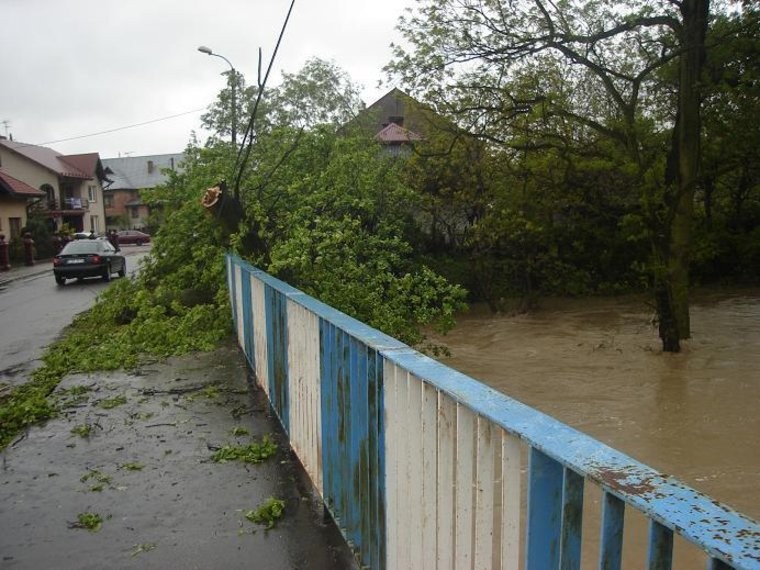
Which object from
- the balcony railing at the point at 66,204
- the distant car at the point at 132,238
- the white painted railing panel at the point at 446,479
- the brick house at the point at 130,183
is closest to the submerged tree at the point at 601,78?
the white painted railing panel at the point at 446,479

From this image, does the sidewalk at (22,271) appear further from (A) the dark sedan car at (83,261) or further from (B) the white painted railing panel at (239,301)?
(B) the white painted railing panel at (239,301)

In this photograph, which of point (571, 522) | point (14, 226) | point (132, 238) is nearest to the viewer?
point (571, 522)

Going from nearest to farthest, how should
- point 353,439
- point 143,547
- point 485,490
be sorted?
point 485,490, point 353,439, point 143,547

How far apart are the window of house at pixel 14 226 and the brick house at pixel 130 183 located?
36.8 m

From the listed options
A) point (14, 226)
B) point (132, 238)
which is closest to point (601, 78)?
point (14, 226)

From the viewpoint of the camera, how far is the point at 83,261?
21.8m

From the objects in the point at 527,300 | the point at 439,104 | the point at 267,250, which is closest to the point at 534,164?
the point at 439,104

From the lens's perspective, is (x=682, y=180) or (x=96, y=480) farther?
(x=682, y=180)

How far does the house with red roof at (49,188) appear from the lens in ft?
120

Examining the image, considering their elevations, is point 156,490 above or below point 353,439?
below

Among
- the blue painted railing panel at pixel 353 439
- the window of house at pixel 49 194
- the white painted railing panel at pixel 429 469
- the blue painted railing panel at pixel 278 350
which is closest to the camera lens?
the white painted railing panel at pixel 429 469

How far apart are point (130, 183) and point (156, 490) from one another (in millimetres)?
84777

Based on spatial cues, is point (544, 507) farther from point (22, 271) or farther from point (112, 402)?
point (22, 271)

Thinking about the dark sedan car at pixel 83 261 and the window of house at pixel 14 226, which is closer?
the dark sedan car at pixel 83 261
